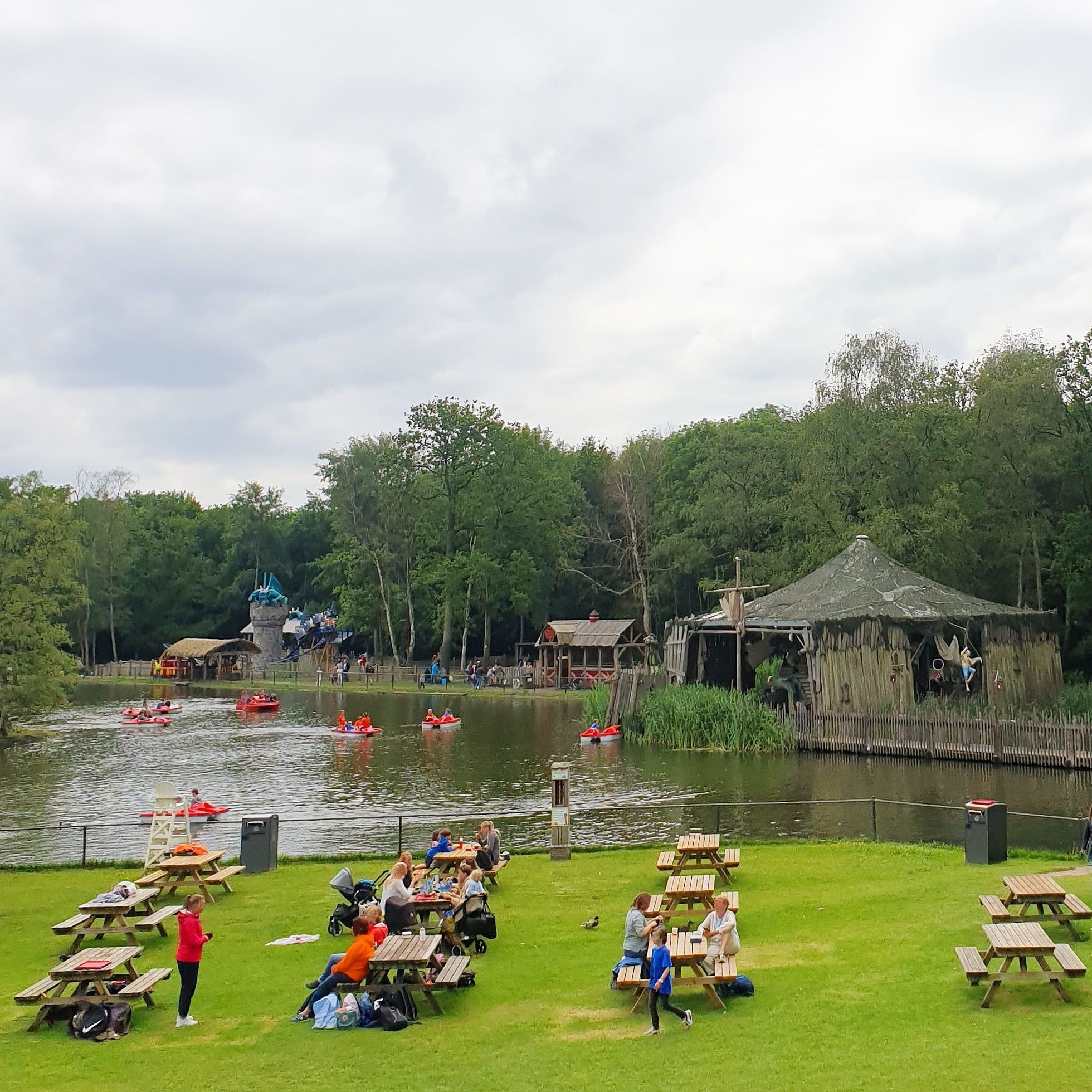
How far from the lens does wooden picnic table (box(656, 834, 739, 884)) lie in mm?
17609

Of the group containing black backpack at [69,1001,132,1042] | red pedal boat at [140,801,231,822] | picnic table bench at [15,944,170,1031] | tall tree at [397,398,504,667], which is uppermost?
tall tree at [397,398,504,667]

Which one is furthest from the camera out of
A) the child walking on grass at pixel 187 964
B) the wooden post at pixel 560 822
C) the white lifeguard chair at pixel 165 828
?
the white lifeguard chair at pixel 165 828

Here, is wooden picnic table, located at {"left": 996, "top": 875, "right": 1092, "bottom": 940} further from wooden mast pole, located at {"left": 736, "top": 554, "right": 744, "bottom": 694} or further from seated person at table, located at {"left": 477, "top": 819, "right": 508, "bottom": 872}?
wooden mast pole, located at {"left": 736, "top": 554, "right": 744, "bottom": 694}

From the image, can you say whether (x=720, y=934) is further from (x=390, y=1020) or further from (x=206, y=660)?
(x=206, y=660)

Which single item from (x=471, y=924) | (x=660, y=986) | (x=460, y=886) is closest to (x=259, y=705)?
(x=460, y=886)

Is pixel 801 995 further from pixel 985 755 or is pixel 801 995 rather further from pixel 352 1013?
pixel 985 755

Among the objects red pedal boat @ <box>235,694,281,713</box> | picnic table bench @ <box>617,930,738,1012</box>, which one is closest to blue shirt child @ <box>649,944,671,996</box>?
picnic table bench @ <box>617,930,738,1012</box>

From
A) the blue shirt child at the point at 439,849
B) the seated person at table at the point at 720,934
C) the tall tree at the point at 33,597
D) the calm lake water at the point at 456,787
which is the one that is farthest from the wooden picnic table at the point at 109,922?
the tall tree at the point at 33,597

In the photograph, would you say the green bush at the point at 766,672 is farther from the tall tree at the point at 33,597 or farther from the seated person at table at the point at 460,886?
the tall tree at the point at 33,597

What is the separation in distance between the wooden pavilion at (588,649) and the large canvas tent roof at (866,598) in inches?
962

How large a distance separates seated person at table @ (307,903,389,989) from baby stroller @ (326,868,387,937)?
1919mm

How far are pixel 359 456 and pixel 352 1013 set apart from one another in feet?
257

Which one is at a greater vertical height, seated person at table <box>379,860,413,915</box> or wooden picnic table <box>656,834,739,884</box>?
seated person at table <box>379,860,413,915</box>

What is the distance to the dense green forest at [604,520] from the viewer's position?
52125 mm
